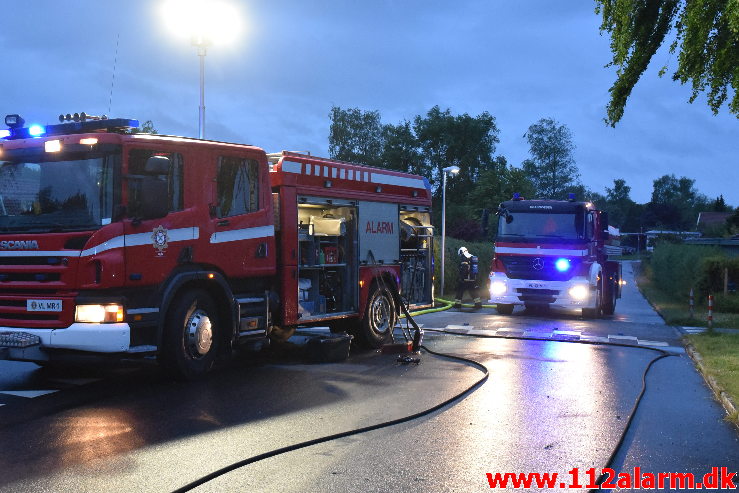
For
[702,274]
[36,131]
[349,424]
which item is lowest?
[349,424]

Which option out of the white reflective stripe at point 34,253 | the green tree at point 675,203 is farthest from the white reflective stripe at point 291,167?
the green tree at point 675,203

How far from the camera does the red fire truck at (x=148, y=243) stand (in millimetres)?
7934

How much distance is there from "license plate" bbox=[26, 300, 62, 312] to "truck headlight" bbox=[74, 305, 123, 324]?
0.20 meters

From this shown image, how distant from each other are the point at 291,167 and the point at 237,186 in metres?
1.22

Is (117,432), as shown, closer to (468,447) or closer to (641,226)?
(468,447)

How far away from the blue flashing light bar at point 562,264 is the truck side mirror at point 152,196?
12.3m

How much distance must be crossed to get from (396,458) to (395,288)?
7545 mm

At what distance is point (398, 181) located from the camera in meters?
13.4

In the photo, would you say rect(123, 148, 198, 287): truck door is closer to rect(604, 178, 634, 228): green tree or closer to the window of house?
the window of house

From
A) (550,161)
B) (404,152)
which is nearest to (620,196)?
(550,161)

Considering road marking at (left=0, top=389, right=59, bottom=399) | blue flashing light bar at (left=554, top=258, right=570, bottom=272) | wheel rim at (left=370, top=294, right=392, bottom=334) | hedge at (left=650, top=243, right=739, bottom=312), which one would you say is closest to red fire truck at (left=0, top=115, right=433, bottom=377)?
road marking at (left=0, top=389, right=59, bottom=399)

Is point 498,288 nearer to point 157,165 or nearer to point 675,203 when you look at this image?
point 157,165

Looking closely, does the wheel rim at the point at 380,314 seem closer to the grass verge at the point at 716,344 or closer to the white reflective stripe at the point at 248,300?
the white reflective stripe at the point at 248,300

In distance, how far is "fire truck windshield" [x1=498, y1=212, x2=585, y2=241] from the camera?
60.9 ft
